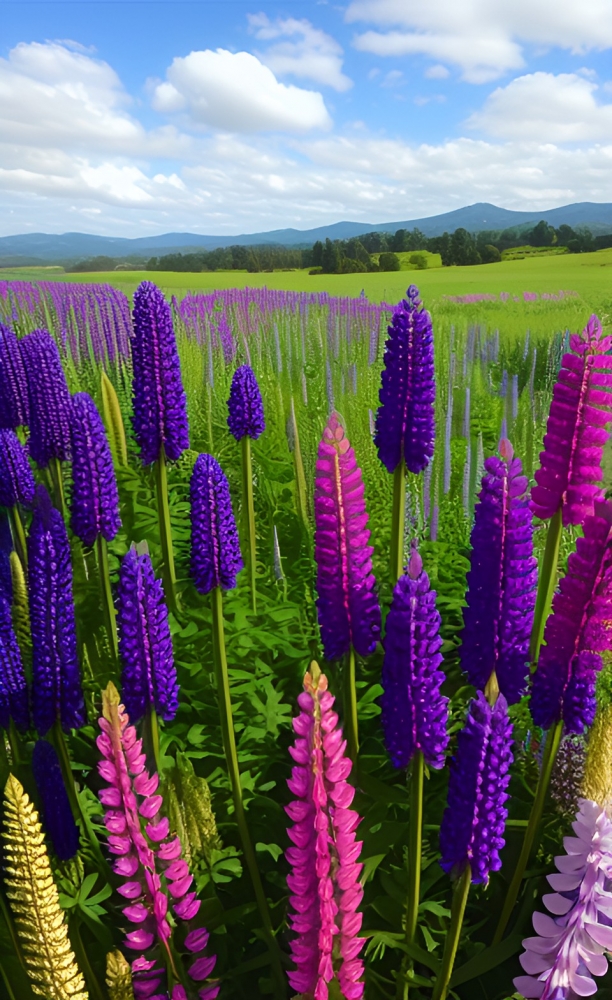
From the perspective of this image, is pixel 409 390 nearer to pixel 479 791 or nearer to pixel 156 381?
pixel 156 381

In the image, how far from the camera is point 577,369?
1442mm

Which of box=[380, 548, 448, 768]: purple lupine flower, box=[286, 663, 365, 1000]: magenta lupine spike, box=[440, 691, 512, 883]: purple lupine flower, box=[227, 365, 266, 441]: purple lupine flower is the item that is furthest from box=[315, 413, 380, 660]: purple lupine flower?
box=[227, 365, 266, 441]: purple lupine flower

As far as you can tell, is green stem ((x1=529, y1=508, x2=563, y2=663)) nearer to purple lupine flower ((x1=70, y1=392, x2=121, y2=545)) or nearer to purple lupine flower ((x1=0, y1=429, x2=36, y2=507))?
purple lupine flower ((x1=70, y1=392, x2=121, y2=545))

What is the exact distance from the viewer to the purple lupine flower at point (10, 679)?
1.71m

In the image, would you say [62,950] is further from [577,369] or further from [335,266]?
[335,266]


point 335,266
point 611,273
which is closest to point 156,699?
point 335,266

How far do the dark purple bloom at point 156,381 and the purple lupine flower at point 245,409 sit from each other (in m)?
0.64

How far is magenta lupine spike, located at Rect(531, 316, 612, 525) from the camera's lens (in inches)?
55.4

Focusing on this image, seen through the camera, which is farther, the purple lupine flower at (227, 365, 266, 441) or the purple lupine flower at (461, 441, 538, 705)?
the purple lupine flower at (227, 365, 266, 441)

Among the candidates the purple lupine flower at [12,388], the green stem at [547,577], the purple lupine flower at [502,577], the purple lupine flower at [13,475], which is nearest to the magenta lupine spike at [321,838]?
the purple lupine flower at [502,577]

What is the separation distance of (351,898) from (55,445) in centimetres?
248

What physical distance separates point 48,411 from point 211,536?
1.35 m

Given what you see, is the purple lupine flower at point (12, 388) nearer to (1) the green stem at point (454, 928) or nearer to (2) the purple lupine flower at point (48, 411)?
(2) the purple lupine flower at point (48, 411)

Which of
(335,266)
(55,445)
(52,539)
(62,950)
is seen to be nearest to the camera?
(62,950)
